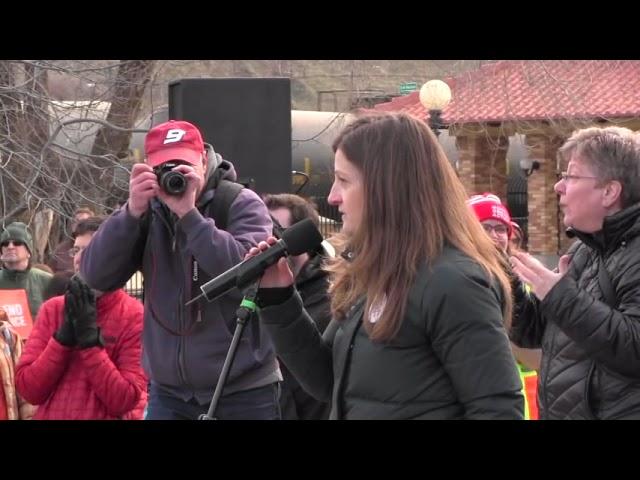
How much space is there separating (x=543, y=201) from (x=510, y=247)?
22107 mm

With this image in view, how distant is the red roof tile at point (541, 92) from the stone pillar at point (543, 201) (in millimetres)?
2460

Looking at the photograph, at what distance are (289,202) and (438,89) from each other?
39.0ft

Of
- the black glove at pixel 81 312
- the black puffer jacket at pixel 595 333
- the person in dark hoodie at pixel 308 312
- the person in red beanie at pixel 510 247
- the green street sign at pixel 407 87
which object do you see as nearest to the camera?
the black puffer jacket at pixel 595 333

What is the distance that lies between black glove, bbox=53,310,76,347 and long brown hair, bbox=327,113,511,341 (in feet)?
7.45

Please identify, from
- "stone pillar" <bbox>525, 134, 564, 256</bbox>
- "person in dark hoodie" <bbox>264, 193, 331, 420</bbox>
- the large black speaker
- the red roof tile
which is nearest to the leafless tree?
the large black speaker

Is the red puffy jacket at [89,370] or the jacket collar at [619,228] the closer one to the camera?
the jacket collar at [619,228]

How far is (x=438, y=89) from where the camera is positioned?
16719 mm

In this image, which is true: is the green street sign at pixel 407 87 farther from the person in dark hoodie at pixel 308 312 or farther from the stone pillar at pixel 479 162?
the person in dark hoodie at pixel 308 312

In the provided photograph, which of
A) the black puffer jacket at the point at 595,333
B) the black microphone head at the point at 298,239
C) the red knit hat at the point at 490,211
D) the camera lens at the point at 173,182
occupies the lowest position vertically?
the black puffer jacket at the point at 595,333

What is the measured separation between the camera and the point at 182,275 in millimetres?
4020

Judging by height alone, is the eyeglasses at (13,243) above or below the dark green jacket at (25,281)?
above

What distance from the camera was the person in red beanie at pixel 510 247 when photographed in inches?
157

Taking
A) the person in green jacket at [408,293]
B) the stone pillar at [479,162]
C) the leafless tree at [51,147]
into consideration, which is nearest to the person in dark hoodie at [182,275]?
the person in green jacket at [408,293]

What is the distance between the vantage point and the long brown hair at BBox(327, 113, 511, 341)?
107 inches
